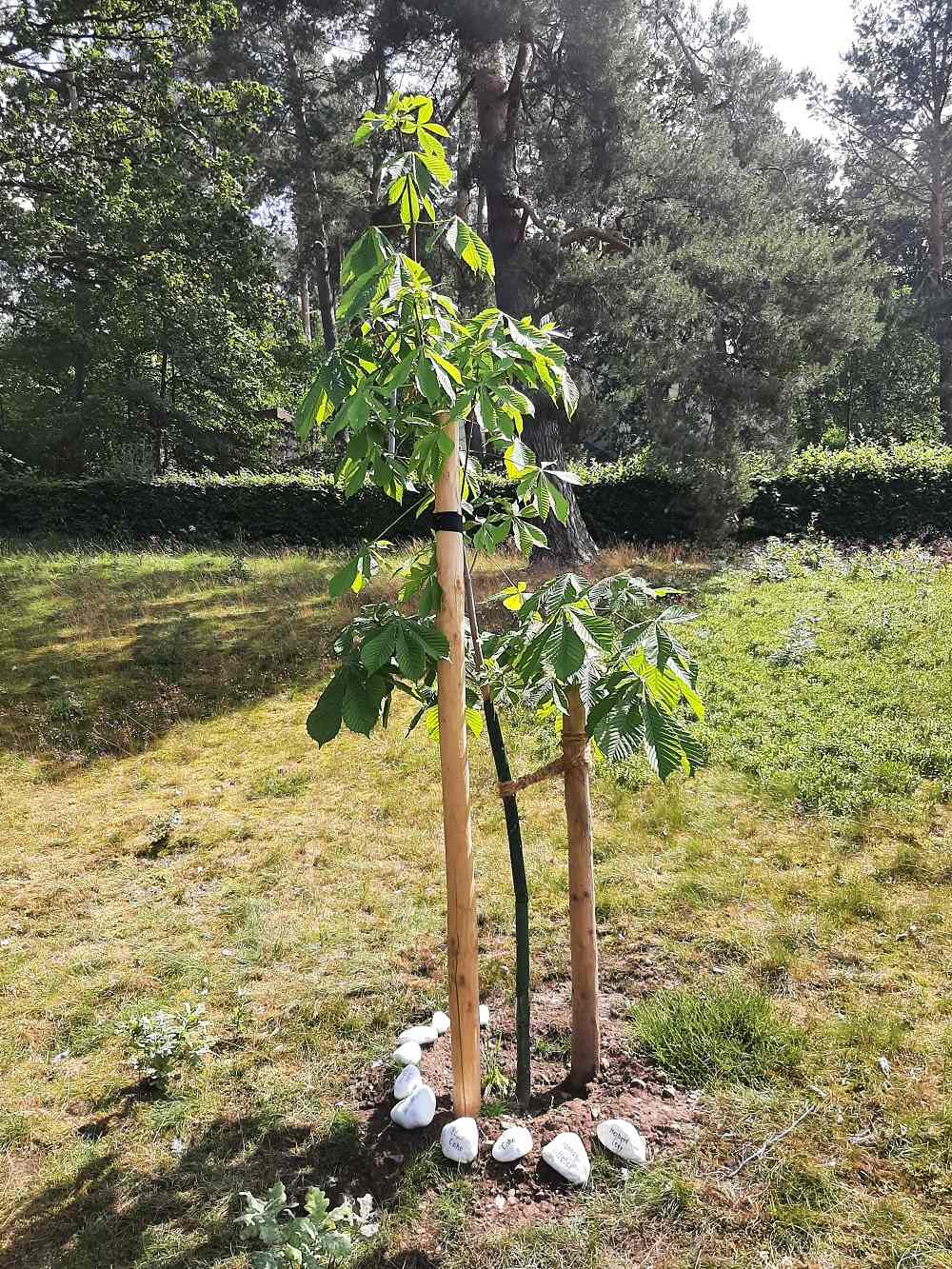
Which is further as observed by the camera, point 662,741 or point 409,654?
point 409,654

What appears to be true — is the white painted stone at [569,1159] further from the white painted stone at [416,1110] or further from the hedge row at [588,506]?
the hedge row at [588,506]

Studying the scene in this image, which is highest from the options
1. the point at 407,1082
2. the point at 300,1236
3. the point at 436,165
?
the point at 436,165

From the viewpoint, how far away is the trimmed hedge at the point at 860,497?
10625mm

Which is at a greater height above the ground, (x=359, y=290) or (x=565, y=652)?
(x=359, y=290)

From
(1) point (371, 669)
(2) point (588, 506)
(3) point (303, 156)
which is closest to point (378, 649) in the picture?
(1) point (371, 669)

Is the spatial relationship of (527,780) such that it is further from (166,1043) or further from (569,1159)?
(166,1043)

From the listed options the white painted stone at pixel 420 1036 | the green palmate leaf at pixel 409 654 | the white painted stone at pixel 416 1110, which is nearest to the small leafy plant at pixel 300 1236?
the white painted stone at pixel 416 1110

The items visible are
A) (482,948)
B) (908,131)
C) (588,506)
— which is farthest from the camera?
A: (908,131)

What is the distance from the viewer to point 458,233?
1854 millimetres

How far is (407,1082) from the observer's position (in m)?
2.19

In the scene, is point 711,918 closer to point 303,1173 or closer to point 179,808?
point 303,1173

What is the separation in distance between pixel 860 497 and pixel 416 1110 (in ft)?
36.0

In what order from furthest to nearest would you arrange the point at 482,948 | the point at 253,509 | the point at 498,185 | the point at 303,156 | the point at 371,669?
the point at 253,509, the point at 303,156, the point at 498,185, the point at 482,948, the point at 371,669

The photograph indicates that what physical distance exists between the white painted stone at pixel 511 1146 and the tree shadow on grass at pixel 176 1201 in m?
0.30
